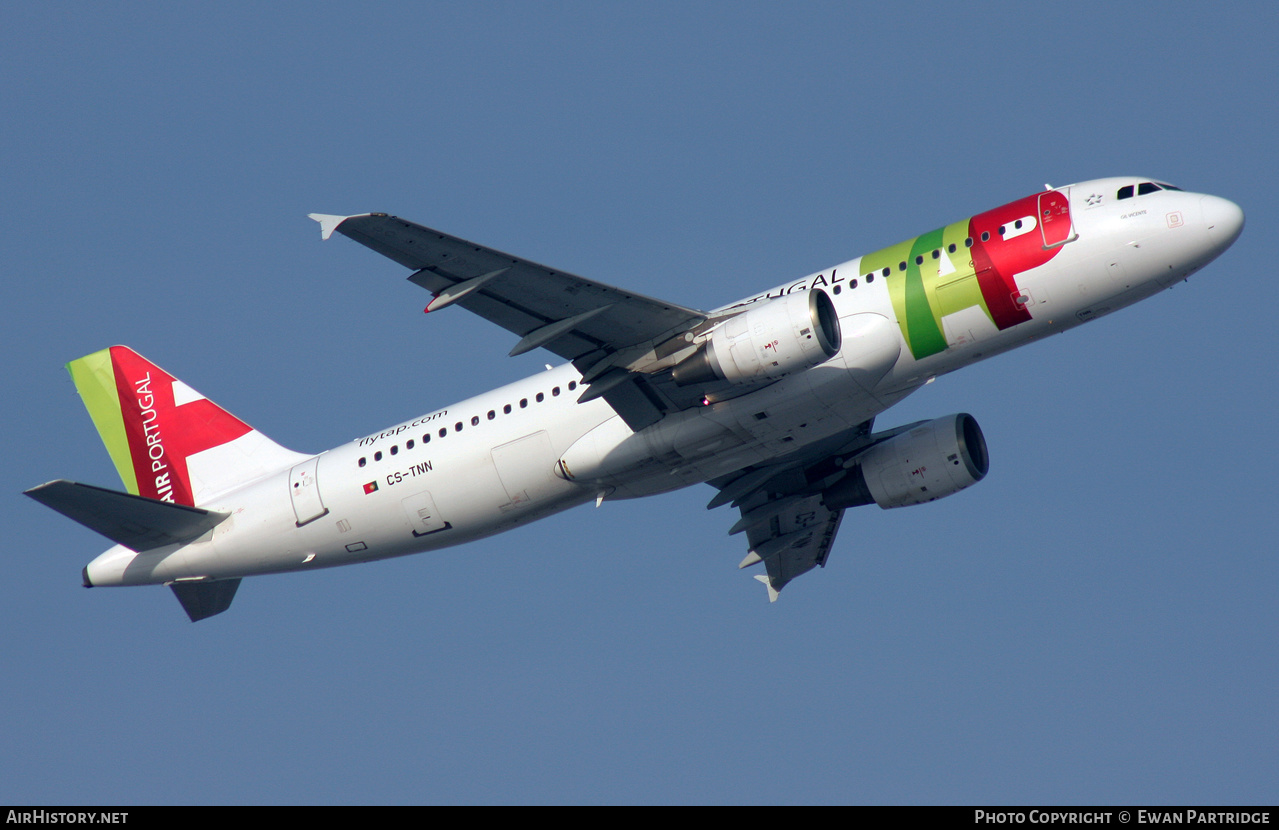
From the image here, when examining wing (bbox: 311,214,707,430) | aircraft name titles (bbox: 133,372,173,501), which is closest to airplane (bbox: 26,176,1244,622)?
wing (bbox: 311,214,707,430)

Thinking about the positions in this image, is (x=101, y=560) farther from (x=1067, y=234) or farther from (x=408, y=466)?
(x=1067, y=234)

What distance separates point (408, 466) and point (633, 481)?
6.67 meters

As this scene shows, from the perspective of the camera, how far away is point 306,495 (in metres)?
38.9

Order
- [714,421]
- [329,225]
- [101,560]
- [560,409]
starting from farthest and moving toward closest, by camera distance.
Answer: [101,560]
[560,409]
[714,421]
[329,225]

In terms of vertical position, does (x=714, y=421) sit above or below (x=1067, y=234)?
below

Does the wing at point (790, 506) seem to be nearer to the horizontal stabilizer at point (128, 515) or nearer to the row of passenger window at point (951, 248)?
the row of passenger window at point (951, 248)

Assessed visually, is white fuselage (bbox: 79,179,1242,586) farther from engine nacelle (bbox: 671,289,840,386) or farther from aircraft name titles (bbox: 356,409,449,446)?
engine nacelle (bbox: 671,289,840,386)

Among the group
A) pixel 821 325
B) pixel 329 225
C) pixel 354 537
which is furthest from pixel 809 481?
pixel 329 225

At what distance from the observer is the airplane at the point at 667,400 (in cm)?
3266

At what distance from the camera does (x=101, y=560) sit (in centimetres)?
3991

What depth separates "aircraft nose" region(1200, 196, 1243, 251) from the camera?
3300 cm

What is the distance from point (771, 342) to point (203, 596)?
20.3 meters

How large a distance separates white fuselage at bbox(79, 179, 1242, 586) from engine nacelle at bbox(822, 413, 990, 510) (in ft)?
16.4

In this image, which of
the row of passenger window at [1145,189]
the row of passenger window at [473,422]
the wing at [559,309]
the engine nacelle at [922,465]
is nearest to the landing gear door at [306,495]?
the row of passenger window at [473,422]
